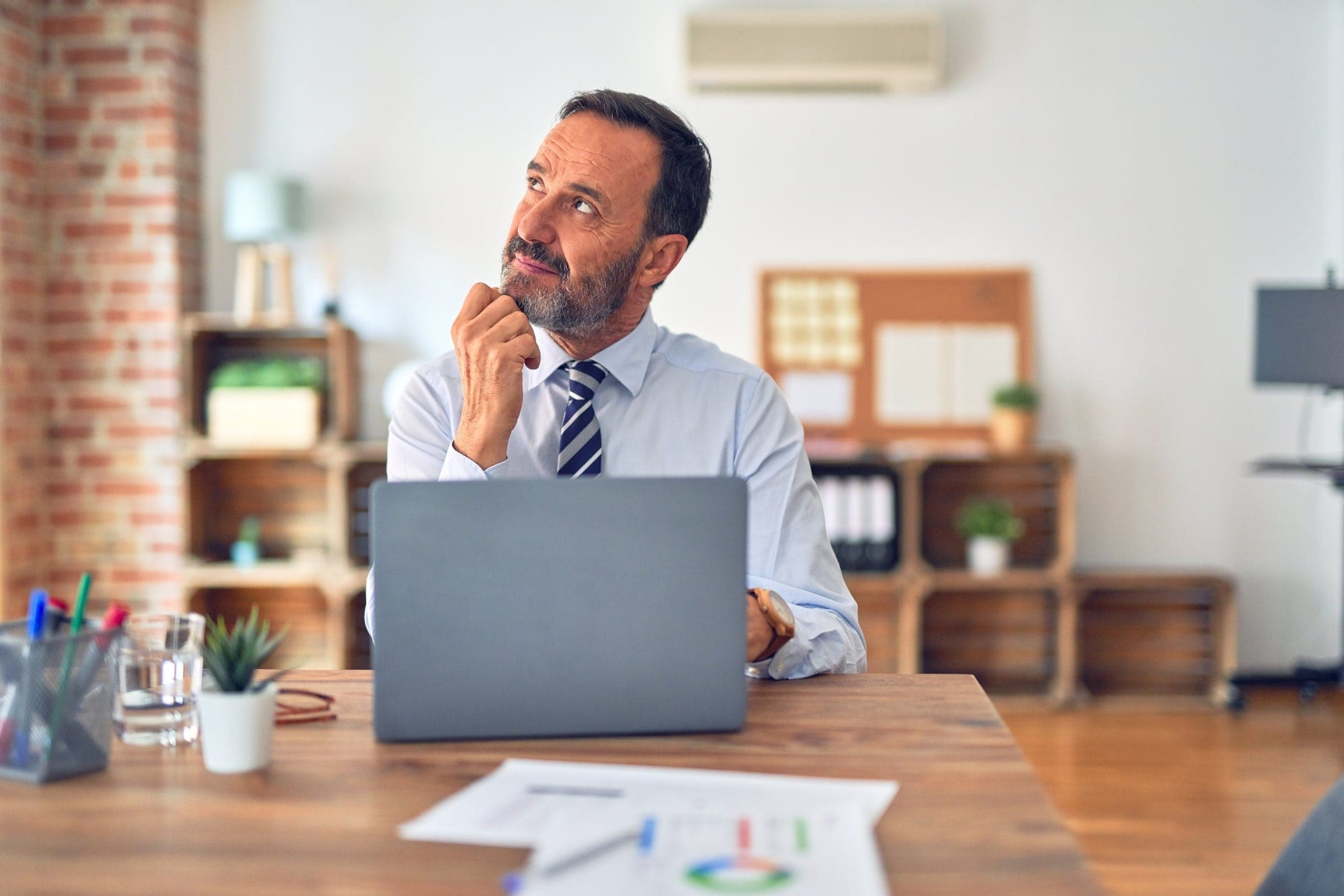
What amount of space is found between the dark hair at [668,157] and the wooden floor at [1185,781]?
1548 mm

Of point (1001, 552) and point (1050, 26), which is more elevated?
point (1050, 26)

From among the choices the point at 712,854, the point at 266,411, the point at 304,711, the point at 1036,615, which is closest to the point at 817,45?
the point at 1036,615

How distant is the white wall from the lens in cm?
440

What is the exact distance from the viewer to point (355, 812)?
2.77 feet

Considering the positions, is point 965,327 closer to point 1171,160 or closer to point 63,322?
point 1171,160

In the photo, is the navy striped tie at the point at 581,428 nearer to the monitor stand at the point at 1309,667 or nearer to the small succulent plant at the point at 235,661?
the small succulent plant at the point at 235,661

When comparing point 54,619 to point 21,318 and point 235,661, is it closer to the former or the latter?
point 235,661

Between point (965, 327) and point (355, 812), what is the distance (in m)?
3.89

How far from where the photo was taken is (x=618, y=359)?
5.80 ft

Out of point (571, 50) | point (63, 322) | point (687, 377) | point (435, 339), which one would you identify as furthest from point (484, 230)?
point (687, 377)

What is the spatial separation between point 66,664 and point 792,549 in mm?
873

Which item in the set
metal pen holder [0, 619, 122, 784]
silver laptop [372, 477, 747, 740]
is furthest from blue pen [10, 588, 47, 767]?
silver laptop [372, 477, 747, 740]

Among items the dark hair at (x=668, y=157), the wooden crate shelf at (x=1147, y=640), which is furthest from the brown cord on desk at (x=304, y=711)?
the wooden crate shelf at (x=1147, y=640)

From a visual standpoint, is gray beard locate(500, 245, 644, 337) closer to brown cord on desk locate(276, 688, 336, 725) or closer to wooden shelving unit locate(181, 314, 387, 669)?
brown cord on desk locate(276, 688, 336, 725)
